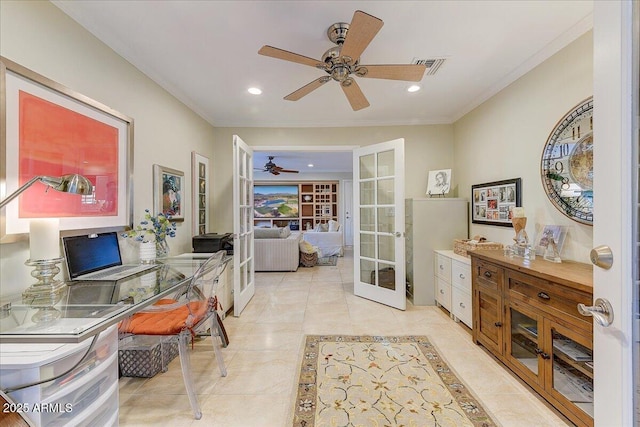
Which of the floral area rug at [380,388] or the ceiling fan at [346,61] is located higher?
the ceiling fan at [346,61]

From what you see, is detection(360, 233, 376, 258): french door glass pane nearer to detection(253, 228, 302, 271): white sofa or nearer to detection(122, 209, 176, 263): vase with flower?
detection(253, 228, 302, 271): white sofa

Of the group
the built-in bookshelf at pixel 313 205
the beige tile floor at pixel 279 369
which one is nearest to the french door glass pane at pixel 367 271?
the beige tile floor at pixel 279 369

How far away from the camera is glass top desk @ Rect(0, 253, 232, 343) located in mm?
971

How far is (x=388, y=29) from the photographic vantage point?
1.96m

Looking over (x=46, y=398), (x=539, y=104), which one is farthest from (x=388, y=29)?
(x=46, y=398)

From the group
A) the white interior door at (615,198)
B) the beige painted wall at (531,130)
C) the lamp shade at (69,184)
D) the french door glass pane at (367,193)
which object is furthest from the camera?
the french door glass pane at (367,193)

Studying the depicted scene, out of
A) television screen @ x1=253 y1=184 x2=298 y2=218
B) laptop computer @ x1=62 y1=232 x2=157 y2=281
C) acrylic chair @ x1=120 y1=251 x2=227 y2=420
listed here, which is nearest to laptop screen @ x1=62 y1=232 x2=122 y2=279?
laptop computer @ x1=62 y1=232 x2=157 y2=281

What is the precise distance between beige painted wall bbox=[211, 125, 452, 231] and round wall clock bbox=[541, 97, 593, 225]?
1753mm

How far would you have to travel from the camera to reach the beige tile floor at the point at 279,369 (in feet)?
5.39

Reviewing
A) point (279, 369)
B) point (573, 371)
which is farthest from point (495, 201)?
point (279, 369)

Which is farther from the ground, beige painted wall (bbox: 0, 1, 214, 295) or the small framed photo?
beige painted wall (bbox: 0, 1, 214, 295)

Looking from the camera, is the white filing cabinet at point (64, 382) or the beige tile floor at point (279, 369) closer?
the white filing cabinet at point (64, 382)

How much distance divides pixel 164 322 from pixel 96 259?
26.7 inches

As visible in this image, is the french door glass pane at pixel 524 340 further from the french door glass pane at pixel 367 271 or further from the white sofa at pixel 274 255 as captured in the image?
the white sofa at pixel 274 255
